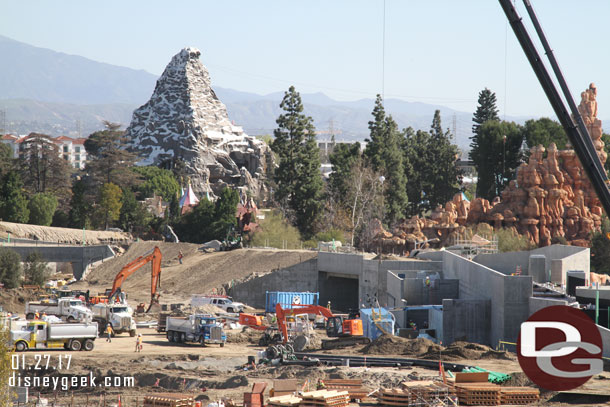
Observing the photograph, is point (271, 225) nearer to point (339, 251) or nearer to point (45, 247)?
point (339, 251)

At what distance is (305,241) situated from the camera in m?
81.7

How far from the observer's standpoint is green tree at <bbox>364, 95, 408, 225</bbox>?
88.9 meters

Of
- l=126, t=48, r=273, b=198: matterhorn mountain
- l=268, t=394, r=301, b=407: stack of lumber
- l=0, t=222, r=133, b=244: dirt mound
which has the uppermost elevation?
l=126, t=48, r=273, b=198: matterhorn mountain

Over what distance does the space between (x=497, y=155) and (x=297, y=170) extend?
21748 millimetres

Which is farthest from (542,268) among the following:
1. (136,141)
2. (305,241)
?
(136,141)

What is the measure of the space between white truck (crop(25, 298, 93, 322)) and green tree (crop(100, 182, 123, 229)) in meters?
44.0

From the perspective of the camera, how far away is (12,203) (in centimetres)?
8638

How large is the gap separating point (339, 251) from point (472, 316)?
2553cm

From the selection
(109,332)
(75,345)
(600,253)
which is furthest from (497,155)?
(75,345)

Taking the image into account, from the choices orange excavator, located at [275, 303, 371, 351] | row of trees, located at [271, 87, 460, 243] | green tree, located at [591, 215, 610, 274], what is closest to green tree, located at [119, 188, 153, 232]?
row of trees, located at [271, 87, 460, 243]

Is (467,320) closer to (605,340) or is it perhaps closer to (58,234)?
(605,340)

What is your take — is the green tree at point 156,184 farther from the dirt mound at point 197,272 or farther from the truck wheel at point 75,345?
the truck wheel at point 75,345

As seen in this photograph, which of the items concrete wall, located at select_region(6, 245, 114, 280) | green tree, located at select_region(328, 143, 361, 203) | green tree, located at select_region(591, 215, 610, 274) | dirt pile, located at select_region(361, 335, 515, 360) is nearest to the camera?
dirt pile, located at select_region(361, 335, 515, 360)

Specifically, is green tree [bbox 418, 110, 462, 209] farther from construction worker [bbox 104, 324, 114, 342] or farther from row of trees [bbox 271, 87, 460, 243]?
construction worker [bbox 104, 324, 114, 342]
